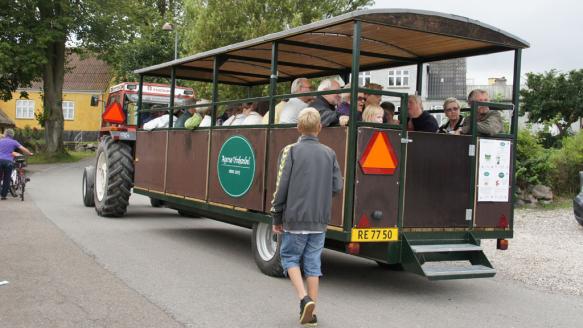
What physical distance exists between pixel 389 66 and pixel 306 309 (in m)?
5.08

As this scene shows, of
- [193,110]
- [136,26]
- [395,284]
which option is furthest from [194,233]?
[136,26]

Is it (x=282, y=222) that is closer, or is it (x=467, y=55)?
(x=282, y=222)

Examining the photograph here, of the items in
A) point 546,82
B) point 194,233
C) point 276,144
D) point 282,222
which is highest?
point 546,82

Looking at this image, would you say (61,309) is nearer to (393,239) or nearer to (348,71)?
(393,239)

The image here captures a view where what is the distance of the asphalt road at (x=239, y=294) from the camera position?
5.71 metres

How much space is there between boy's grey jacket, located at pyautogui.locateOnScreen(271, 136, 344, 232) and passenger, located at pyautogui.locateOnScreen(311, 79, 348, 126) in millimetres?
1017

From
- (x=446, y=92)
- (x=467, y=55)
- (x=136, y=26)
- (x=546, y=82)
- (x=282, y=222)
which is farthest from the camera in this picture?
(x=546, y=82)

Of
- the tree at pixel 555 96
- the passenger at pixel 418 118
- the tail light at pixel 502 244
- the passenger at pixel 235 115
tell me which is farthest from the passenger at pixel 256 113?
the tree at pixel 555 96

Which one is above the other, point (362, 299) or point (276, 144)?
point (276, 144)

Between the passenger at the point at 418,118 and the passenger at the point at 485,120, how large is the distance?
41 cm

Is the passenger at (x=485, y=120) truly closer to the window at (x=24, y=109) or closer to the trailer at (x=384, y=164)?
the trailer at (x=384, y=164)

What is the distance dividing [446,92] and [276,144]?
2181cm

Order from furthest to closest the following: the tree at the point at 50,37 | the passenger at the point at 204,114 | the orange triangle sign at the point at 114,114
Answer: the tree at the point at 50,37
the orange triangle sign at the point at 114,114
the passenger at the point at 204,114

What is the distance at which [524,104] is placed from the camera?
5006cm
